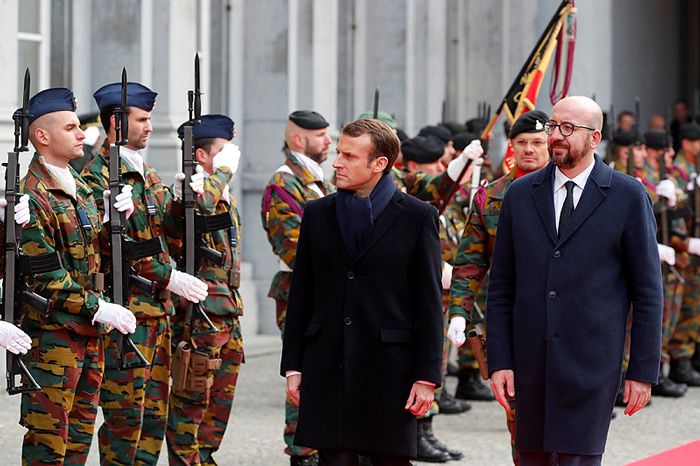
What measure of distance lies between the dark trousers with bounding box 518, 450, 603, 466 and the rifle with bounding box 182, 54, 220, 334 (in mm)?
1949

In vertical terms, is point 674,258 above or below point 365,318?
below

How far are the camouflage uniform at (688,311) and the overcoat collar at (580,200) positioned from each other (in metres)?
6.52

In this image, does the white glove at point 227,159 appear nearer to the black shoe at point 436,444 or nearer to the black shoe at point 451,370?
the black shoe at point 436,444

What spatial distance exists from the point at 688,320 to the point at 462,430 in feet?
11.0

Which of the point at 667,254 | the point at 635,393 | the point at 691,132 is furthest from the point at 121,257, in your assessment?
the point at 691,132

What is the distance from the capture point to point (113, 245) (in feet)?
21.4

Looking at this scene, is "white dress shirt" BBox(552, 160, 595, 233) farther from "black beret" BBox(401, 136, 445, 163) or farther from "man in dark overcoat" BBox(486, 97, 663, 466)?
"black beret" BBox(401, 136, 445, 163)

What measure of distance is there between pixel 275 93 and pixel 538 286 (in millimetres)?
8751

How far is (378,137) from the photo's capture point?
5926 millimetres

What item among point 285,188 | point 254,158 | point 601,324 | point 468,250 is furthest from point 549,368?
point 254,158

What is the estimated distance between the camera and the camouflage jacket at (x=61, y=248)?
6.11 meters

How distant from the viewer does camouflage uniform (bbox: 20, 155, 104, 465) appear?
613cm

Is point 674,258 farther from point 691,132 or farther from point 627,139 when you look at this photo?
point 691,132

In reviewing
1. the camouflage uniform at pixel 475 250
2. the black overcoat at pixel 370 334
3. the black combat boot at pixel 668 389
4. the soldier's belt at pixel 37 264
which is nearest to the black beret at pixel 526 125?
the camouflage uniform at pixel 475 250
